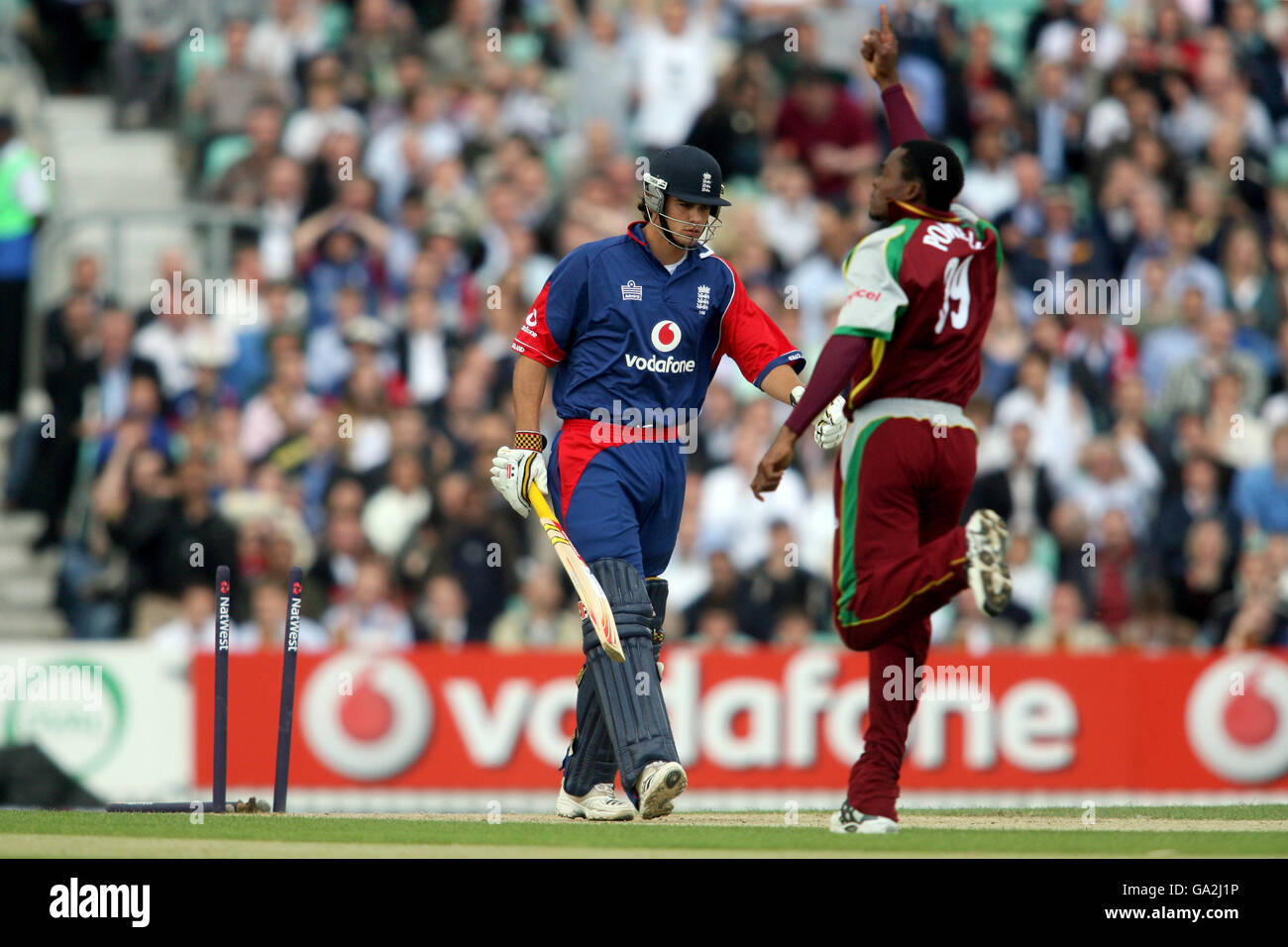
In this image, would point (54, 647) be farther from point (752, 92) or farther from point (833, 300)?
point (752, 92)

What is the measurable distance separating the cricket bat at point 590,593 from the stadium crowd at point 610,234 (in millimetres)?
5619

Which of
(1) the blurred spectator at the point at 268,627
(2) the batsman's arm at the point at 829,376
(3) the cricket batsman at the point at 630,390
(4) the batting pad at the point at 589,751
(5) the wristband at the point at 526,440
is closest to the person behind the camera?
(2) the batsman's arm at the point at 829,376

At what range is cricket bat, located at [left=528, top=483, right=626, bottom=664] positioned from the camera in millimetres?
9172

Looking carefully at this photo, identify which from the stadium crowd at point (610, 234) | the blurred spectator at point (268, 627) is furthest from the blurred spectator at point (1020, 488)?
the blurred spectator at point (268, 627)

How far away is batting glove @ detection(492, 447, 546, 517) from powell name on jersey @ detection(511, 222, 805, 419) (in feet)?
0.89

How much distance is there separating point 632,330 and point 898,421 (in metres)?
1.32

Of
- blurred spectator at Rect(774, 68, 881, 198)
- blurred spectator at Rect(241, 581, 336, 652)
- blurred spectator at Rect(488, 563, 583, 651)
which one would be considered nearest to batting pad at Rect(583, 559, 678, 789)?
blurred spectator at Rect(241, 581, 336, 652)

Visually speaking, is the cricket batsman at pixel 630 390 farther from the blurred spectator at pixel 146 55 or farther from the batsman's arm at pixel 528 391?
the blurred spectator at pixel 146 55

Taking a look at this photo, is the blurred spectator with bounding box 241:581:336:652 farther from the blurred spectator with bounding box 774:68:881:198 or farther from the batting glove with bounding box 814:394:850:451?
the blurred spectator with bounding box 774:68:881:198

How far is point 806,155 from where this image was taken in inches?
745

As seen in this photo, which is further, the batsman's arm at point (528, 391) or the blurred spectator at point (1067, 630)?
the blurred spectator at point (1067, 630)

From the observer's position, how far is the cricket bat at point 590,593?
361 inches

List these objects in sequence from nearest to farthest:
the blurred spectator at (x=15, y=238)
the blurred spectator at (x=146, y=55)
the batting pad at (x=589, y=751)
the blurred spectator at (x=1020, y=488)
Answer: the batting pad at (x=589, y=751)
the blurred spectator at (x=1020, y=488)
the blurred spectator at (x=15, y=238)
the blurred spectator at (x=146, y=55)
